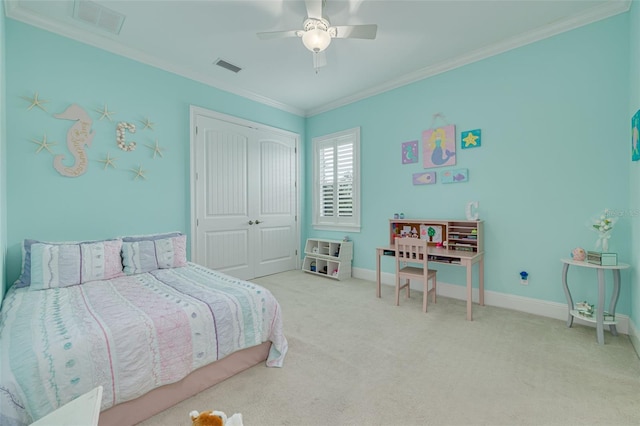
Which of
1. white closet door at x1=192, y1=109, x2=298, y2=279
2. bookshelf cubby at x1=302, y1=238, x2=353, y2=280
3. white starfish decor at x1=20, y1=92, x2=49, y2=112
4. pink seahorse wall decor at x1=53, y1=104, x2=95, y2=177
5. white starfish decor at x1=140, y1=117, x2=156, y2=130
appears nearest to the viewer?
white starfish decor at x1=20, y1=92, x2=49, y2=112

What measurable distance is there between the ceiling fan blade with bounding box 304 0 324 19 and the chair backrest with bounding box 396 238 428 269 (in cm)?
233

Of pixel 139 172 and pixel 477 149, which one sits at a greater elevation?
pixel 477 149

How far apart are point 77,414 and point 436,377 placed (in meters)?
1.89

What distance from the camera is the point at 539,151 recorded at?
2842 millimetres

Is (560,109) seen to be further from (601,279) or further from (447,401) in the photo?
(447,401)

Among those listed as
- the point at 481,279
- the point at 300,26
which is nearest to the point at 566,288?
the point at 481,279

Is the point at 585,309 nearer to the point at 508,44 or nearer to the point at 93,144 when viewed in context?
the point at 508,44

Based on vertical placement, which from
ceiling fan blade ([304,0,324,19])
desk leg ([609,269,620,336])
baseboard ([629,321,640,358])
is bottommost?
baseboard ([629,321,640,358])

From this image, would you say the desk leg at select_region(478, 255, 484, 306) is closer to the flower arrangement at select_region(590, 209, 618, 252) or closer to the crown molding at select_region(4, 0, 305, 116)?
the flower arrangement at select_region(590, 209, 618, 252)

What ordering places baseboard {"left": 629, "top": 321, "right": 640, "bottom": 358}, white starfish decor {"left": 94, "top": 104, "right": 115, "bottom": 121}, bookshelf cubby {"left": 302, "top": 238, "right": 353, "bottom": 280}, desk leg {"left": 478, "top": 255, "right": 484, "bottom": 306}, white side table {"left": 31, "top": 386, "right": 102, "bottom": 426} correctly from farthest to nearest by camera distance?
bookshelf cubby {"left": 302, "top": 238, "right": 353, "bottom": 280}, desk leg {"left": 478, "top": 255, "right": 484, "bottom": 306}, white starfish decor {"left": 94, "top": 104, "right": 115, "bottom": 121}, baseboard {"left": 629, "top": 321, "right": 640, "bottom": 358}, white side table {"left": 31, "top": 386, "right": 102, "bottom": 426}

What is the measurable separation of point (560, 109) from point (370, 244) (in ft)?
8.80

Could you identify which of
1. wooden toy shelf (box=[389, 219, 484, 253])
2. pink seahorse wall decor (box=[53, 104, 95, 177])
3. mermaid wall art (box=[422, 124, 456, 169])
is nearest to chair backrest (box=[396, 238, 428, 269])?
wooden toy shelf (box=[389, 219, 484, 253])

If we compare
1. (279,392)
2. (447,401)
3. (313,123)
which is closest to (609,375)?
(447,401)

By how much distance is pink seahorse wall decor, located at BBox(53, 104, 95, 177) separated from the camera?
2.73m
